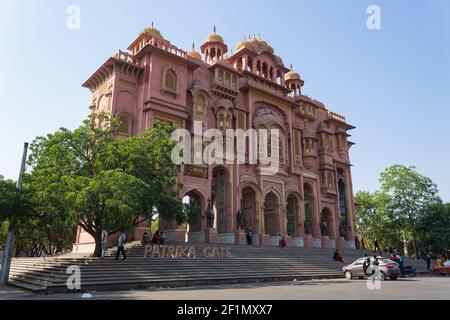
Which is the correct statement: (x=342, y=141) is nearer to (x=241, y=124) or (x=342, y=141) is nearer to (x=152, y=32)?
(x=241, y=124)

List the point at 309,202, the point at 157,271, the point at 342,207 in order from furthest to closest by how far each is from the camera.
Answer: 1. the point at 342,207
2. the point at 309,202
3. the point at 157,271

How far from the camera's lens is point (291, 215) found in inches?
1396

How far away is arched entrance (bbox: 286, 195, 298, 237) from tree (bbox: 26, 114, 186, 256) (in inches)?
726

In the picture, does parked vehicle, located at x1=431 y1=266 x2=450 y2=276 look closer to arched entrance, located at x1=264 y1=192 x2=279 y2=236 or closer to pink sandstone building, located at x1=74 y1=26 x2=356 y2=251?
pink sandstone building, located at x1=74 y1=26 x2=356 y2=251

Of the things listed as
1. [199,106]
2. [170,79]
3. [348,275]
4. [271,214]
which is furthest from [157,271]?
[271,214]

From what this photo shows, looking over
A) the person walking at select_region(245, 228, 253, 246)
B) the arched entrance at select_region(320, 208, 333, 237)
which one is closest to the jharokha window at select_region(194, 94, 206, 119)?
the person walking at select_region(245, 228, 253, 246)

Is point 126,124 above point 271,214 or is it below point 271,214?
above

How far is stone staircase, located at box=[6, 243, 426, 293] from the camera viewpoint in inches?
523

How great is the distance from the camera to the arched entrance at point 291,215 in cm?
3497

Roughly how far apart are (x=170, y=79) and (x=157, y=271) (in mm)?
16670

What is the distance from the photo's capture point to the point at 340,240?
3728 cm

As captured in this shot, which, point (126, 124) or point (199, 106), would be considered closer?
point (126, 124)

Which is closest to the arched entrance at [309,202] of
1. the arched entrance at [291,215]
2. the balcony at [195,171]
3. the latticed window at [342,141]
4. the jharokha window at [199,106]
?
the arched entrance at [291,215]

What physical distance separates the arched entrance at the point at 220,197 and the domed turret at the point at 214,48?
36.9 ft
